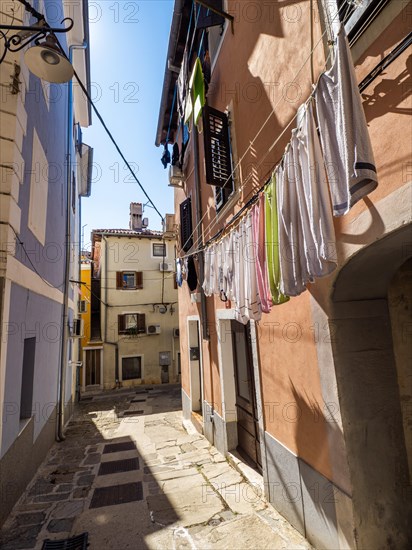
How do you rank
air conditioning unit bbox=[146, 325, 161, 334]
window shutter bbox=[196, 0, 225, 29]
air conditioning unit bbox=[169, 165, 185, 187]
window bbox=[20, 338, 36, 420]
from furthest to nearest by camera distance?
1. air conditioning unit bbox=[146, 325, 161, 334]
2. air conditioning unit bbox=[169, 165, 185, 187]
3. window shutter bbox=[196, 0, 225, 29]
4. window bbox=[20, 338, 36, 420]

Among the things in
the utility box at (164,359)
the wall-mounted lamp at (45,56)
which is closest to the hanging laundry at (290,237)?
the wall-mounted lamp at (45,56)

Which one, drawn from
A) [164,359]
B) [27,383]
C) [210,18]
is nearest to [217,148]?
[210,18]

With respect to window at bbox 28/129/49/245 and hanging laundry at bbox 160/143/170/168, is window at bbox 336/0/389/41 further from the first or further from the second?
hanging laundry at bbox 160/143/170/168

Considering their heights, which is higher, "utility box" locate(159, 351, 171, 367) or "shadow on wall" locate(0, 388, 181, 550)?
"utility box" locate(159, 351, 171, 367)

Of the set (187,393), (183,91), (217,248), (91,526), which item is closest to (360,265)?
(217,248)

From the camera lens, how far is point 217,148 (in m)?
5.84

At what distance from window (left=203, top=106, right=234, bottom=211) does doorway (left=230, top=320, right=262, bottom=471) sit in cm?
287

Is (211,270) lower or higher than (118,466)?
higher

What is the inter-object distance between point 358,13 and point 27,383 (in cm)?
733

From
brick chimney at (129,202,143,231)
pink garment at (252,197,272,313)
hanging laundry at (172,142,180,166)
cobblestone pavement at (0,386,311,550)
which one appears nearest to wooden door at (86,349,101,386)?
brick chimney at (129,202,143,231)

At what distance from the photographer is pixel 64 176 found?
31.1ft

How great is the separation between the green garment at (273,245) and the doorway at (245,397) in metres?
2.83

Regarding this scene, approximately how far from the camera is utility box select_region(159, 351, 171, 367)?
64.2 ft

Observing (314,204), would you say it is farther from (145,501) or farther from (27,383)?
(27,383)
